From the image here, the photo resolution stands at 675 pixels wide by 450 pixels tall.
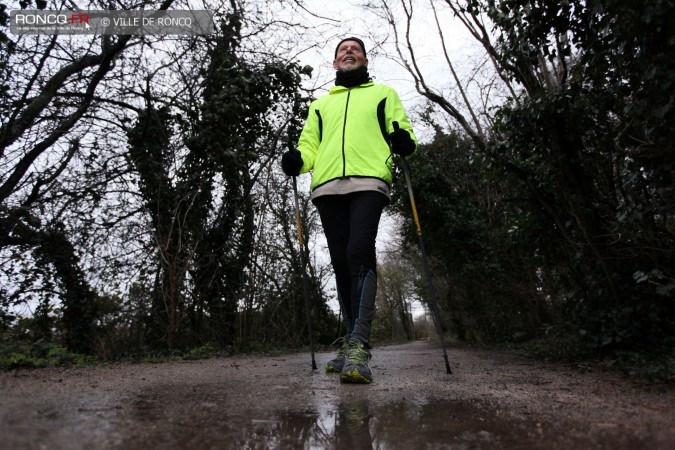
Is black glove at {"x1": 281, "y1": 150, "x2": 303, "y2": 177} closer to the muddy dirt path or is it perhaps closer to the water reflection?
the muddy dirt path

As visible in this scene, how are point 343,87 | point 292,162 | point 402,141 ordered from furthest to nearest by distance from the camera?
point 343,87
point 292,162
point 402,141

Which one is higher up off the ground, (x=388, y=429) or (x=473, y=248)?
(x=473, y=248)

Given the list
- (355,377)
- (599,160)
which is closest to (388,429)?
(355,377)

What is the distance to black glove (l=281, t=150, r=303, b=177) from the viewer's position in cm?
327

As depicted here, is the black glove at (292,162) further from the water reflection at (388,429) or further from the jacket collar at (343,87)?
the water reflection at (388,429)

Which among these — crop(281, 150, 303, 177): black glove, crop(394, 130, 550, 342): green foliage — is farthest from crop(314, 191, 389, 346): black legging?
crop(394, 130, 550, 342): green foliage

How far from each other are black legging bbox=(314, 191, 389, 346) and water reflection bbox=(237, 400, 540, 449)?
1.07 m

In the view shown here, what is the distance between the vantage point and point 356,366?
2586 mm

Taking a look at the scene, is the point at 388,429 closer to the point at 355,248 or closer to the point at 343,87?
the point at 355,248

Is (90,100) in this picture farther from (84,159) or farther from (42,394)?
(42,394)

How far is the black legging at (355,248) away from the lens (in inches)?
117

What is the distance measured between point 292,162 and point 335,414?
1944mm

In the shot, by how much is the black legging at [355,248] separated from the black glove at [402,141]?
0.36 m

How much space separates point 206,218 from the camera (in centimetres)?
603
